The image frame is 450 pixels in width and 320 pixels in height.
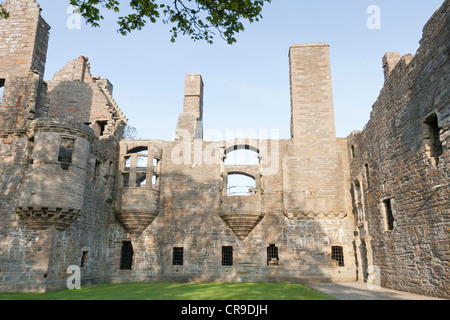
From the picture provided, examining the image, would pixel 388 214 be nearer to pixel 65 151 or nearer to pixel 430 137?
pixel 430 137

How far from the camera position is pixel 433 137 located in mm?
10383

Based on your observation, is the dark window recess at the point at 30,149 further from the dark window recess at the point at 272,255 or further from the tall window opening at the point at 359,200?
the tall window opening at the point at 359,200

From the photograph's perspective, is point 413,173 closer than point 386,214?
Yes

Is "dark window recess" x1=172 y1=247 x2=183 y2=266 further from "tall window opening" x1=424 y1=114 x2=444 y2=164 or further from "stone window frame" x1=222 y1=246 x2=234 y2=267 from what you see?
"tall window opening" x1=424 y1=114 x2=444 y2=164

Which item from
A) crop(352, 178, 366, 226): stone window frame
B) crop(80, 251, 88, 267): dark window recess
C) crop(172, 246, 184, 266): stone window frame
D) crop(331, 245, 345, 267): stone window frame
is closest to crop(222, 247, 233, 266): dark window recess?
crop(172, 246, 184, 266): stone window frame

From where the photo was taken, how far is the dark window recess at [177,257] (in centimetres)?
1750

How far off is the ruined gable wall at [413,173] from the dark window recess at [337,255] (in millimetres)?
2437

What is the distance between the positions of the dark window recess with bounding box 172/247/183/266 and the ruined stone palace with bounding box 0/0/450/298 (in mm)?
52

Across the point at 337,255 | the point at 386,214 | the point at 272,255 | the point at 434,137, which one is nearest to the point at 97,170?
the point at 272,255

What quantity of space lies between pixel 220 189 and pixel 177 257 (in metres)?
4.19

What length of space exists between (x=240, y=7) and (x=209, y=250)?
12.9 m

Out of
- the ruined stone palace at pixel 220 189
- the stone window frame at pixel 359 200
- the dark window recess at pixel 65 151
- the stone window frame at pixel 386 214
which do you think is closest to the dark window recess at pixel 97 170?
the ruined stone palace at pixel 220 189

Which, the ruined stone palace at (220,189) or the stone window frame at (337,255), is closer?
the ruined stone palace at (220,189)

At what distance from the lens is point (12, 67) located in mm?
15492
